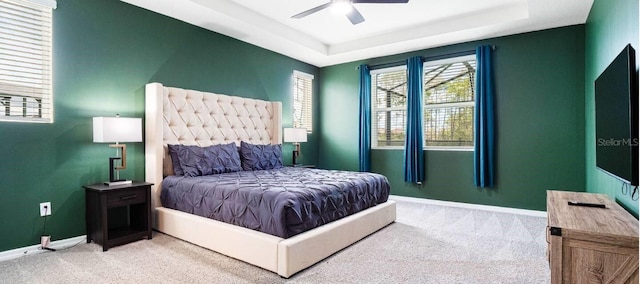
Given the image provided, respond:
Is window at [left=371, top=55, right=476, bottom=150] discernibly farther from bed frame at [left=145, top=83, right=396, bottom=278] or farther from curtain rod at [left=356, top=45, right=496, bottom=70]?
bed frame at [left=145, top=83, right=396, bottom=278]

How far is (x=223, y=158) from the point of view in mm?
3916

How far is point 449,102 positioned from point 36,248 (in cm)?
521

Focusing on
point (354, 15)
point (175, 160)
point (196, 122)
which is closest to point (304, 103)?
point (196, 122)

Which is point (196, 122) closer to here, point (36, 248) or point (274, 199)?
point (36, 248)

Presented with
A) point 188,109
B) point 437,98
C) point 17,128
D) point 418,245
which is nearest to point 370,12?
point 437,98

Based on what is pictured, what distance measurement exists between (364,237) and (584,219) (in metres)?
1.83

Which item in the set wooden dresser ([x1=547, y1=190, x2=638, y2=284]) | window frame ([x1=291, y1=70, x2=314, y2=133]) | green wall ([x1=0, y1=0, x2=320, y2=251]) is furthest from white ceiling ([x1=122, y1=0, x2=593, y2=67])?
wooden dresser ([x1=547, y1=190, x2=638, y2=284])

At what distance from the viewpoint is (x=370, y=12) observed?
4.21 m

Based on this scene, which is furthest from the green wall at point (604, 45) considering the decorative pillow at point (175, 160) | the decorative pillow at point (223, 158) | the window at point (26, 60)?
the window at point (26, 60)

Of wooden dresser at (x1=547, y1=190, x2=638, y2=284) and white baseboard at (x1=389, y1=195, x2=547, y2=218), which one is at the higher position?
wooden dresser at (x1=547, y1=190, x2=638, y2=284)

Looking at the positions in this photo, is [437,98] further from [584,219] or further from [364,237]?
[584,219]

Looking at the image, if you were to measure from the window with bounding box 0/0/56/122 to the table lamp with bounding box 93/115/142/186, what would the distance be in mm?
432

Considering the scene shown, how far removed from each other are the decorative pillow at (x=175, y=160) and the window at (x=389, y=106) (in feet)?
11.0

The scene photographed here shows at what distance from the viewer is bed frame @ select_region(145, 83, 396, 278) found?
248 centimetres
